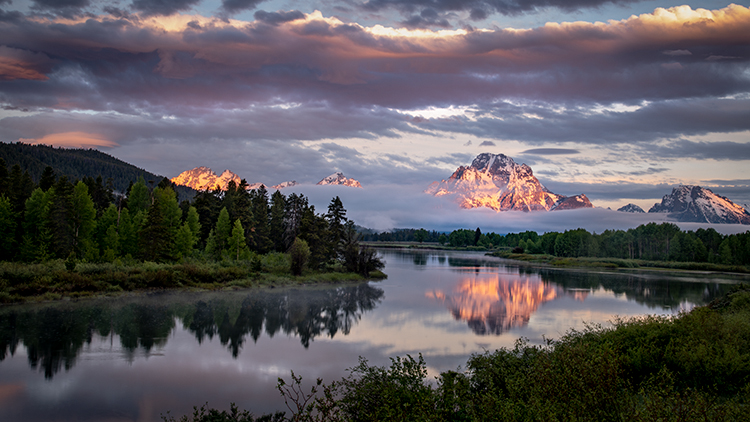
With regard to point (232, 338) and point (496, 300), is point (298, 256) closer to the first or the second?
point (496, 300)

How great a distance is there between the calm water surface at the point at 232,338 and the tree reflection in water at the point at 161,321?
0.28ft

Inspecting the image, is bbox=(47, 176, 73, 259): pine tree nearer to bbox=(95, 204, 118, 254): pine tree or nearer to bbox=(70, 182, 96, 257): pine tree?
bbox=(70, 182, 96, 257): pine tree

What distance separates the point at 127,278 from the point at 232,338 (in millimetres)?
21096

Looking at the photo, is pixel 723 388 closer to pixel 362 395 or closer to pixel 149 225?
pixel 362 395

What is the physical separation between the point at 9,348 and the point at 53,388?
304 inches

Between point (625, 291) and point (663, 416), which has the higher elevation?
point (663, 416)

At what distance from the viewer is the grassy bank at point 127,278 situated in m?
35.4

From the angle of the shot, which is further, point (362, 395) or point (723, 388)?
point (723, 388)

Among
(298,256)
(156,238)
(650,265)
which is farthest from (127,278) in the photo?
(650,265)

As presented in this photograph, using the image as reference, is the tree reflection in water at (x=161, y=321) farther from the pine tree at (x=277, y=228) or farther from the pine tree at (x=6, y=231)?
the pine tree at (x=277, y=228)

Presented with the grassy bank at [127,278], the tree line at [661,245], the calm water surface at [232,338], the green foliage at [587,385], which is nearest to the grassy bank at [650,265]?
the tree line at [661,245]

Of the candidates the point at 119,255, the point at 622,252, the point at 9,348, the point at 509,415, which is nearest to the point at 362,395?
the point at 509,415

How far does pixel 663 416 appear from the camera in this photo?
7680mm

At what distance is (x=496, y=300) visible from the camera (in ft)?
154
